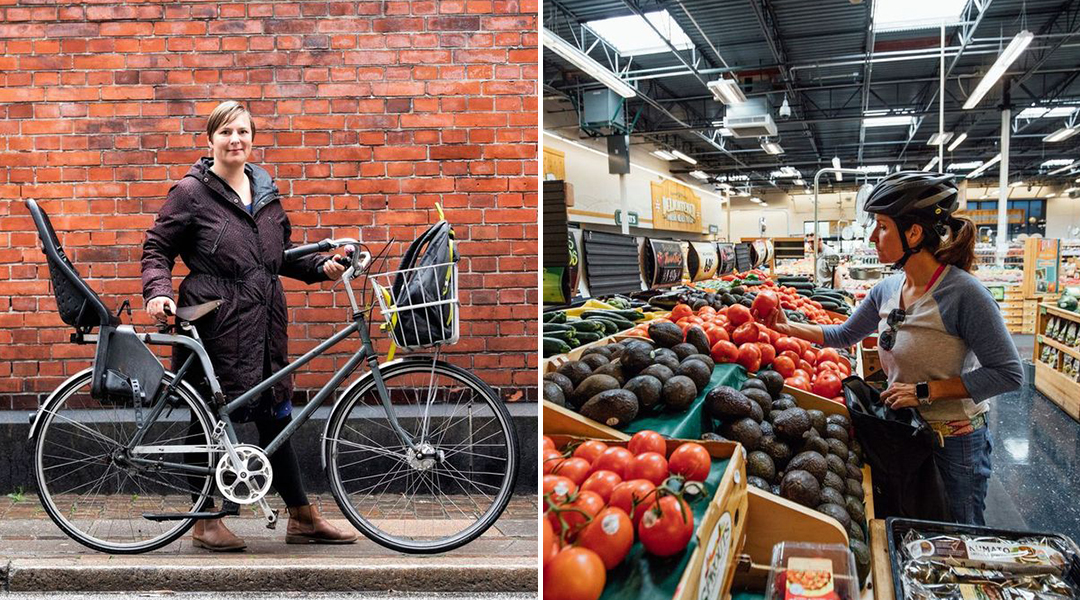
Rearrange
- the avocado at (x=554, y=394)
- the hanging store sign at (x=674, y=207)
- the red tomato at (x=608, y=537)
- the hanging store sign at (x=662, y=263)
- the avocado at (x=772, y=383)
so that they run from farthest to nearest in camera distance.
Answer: the hanging store sign at (x=674, y=207)
the hanging store sign at (x=662, y=263)
the avocado at (x=772, y=383)
the avocado at (x=554, y=394)
the red tomato at (x=608, y=537)

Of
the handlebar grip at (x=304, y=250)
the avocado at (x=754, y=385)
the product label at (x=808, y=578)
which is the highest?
the handlebar grip at (x=304, y=250)

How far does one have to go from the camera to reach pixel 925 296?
230 centimetres

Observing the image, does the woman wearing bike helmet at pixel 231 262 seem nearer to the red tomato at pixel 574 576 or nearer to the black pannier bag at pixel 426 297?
the black pannier bag at pixel 426 297

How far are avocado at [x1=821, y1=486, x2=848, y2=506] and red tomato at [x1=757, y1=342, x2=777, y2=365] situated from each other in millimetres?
1272

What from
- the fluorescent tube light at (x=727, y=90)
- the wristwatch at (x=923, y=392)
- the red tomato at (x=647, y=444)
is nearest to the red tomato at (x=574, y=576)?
the red tomato at (x=647, y=444)

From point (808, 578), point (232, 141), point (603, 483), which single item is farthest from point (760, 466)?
point (232, 141)

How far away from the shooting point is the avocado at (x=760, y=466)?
2.19 metres

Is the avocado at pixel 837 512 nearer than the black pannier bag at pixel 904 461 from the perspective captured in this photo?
Yes

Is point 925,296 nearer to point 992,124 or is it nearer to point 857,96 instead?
point 857,96

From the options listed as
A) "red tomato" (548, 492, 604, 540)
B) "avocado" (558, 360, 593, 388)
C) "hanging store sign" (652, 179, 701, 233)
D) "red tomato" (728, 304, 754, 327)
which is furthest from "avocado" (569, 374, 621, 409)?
"hanging store sign" (652, 179, 701, 233)

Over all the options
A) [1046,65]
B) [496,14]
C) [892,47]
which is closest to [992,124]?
[1046,65]

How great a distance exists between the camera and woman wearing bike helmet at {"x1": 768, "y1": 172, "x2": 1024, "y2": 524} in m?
2.20

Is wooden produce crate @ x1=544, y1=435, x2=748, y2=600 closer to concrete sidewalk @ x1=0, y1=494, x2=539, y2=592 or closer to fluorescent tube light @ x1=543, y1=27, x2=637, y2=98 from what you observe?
concrete sidewalk @ x1=0, y1=494, x2=539, y2=592

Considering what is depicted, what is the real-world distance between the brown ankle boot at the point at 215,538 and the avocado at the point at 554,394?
1782 millimetres
